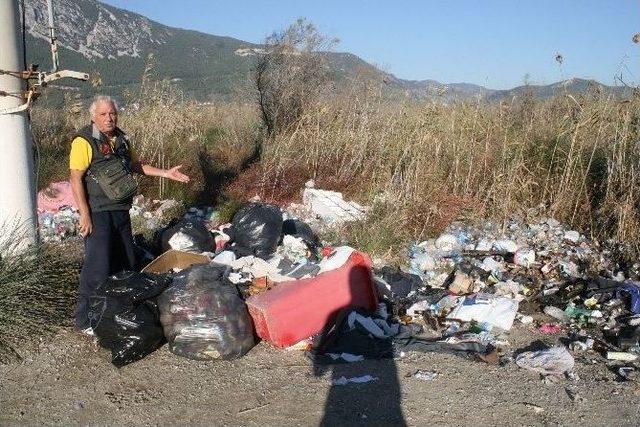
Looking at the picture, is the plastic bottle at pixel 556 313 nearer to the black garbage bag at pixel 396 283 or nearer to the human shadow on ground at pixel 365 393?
the black garbage bag at pixel 396 283

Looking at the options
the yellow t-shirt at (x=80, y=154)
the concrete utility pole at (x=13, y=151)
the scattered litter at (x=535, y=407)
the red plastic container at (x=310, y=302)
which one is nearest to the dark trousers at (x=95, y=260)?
the yellow t-shirt at (x=80, y=154)

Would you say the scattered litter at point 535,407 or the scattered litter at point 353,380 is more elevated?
the scattered litter at point 535,407

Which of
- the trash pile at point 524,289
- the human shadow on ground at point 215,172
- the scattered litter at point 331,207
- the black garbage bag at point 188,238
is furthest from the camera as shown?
the human shadow on ground at point 215,172

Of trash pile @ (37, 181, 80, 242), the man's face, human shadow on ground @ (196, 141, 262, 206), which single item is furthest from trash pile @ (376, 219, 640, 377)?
trash pile @ (37, 181, 80, 242)

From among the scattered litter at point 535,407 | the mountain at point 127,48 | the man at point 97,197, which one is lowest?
the scattered litter at point 535,407

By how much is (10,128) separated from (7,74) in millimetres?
387

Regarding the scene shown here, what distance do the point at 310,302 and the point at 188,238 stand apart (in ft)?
6.25

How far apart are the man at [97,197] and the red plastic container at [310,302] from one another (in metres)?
1.15

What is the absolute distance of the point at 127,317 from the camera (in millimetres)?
3768

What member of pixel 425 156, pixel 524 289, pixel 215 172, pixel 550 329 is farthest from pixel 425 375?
pixel 215 172

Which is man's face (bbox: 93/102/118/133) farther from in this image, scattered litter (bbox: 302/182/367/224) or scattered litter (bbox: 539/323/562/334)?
scattered litter (bbox: 539/323/562/334)

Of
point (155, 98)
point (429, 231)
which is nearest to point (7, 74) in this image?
point (429, 231)

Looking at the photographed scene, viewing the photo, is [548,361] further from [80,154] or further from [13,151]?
[13,151]

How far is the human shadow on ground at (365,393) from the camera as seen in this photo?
3119 mm
